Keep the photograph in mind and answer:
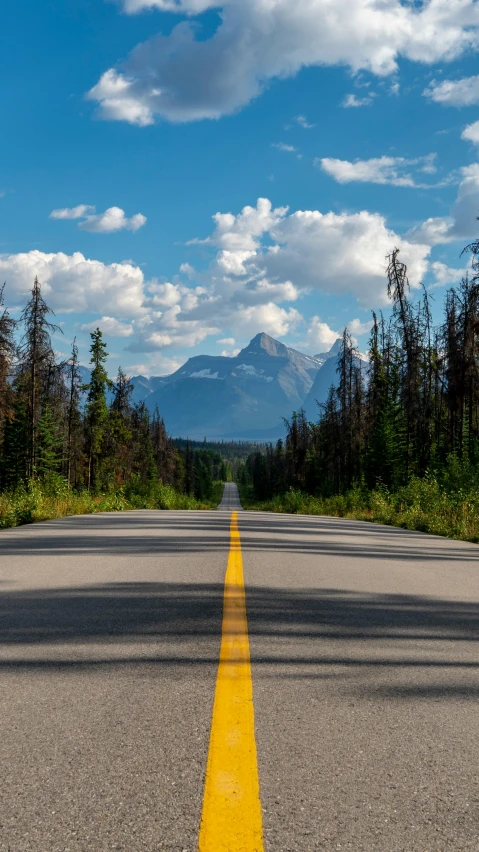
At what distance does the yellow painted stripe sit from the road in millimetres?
24

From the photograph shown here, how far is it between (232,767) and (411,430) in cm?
3401

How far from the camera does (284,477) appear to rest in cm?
9575

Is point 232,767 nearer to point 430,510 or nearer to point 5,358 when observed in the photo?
point 430,510

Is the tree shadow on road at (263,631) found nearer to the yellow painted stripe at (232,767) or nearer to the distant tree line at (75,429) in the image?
the yellow painted stripe at (232,767)

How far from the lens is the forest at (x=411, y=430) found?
20.1 m

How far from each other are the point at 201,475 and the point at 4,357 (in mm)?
119069

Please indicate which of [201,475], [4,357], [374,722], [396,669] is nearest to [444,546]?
[396,669]

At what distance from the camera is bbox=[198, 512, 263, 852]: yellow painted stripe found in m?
2.01

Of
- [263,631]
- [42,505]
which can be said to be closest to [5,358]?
[42,505]

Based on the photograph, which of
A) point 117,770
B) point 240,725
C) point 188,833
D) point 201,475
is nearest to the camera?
point 188,833

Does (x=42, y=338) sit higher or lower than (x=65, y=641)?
higher

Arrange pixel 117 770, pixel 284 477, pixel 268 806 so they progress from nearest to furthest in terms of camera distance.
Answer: pixel 268 806 < pixel 117 770 < pixel 284 477

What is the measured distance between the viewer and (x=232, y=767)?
250 centimetres

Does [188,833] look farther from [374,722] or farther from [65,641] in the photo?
[65,641]
